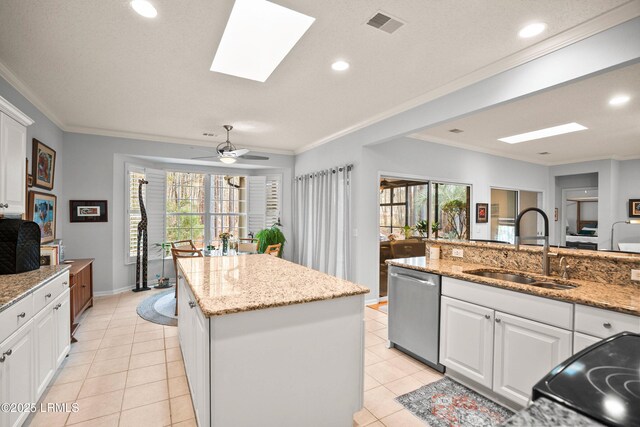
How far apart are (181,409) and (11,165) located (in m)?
2.26

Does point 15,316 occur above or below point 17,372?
above

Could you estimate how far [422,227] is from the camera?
19.6 ft

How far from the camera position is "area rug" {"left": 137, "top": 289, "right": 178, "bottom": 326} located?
13.1 ft

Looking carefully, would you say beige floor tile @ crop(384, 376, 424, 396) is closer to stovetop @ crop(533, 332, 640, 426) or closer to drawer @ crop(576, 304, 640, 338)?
drawer @ crop(576, 304, 640, 338)

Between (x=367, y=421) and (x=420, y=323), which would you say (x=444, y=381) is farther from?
(x=367, y=421)

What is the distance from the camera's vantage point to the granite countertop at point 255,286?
1.66 metres

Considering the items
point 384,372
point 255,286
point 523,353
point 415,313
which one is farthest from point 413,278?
point 255,286

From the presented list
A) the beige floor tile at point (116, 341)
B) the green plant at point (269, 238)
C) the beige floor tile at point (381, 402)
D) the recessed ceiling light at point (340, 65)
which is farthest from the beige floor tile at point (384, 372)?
the green plant at point (269, 238)

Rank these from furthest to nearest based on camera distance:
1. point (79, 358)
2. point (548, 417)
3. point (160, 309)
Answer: point (160, 309) → point (79, 358) → point (548, 417)

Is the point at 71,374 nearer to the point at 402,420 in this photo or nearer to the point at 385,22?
the point at 402,420

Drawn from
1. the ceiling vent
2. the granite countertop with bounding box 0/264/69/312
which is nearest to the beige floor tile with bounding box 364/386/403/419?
the granite countertop with bounding box 0/264/69/312

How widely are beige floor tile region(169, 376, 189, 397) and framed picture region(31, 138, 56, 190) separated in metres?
2.99

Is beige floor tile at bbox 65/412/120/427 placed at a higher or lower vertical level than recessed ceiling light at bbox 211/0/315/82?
lower

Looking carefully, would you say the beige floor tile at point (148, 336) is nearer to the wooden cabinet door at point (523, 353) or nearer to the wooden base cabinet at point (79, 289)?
the wooden base cabinet at point (79, 289)
